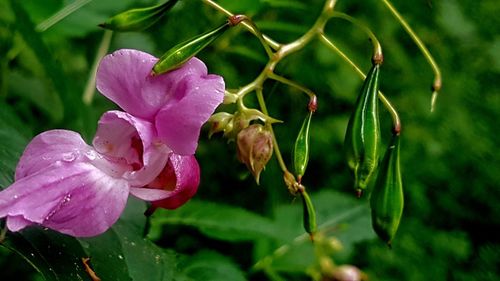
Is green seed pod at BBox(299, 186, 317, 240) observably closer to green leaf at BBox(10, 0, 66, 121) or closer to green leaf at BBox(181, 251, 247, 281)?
green leaf at BBox(181, 251, 247, 281)

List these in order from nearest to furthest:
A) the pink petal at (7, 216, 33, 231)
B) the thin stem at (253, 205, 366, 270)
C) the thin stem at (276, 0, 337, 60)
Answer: the pink petal at (7, 216, 33, 231), the thin stem at (276, 0, 337, 60), the thin stem at (253, 205, 366, 270)

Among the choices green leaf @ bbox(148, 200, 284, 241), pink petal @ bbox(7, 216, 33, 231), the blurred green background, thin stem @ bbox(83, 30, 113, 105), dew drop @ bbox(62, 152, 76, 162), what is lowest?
the blurred green background

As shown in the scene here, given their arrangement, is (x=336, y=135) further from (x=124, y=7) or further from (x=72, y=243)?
(x=72, y=243)

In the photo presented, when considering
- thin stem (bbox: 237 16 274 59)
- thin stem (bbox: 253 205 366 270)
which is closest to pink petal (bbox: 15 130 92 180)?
thin stem (bbox: 237 16 274 59)

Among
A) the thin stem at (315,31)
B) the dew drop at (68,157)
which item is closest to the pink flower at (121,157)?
the dew drop at (68,157)

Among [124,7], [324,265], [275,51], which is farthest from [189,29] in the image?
[275,51]

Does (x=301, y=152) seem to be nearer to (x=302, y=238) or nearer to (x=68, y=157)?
(x=68, y=157)

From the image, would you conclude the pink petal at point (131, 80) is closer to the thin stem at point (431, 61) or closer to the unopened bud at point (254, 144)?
the unopened bud at point (254, 144)

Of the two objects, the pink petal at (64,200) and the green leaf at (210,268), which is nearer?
the pink petal at (64,200)
